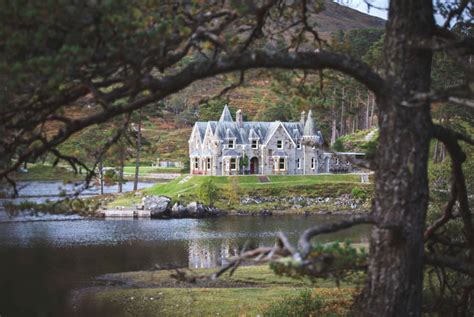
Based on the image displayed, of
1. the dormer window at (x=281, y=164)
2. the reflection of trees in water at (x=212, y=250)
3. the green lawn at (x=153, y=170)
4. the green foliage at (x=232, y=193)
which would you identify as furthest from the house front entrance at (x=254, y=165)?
the reflection of trees in water at (x=212, y=250)

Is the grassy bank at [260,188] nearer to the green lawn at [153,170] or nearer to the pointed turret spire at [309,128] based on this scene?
the pointed turret spire at [309,128]

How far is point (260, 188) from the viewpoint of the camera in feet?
180

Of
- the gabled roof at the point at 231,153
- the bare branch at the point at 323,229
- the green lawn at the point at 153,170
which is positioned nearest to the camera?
the bare branch at the point at 323,229

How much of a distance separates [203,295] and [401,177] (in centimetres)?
1546

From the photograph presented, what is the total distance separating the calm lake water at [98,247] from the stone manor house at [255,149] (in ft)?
49.2

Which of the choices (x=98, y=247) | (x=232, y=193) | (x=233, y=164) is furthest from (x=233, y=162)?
(x=98, y=247)

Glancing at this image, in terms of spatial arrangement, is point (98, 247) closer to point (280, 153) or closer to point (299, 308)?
point (299, 308)

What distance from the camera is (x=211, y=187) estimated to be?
51125mm

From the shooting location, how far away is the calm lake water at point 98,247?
20969 millimetres

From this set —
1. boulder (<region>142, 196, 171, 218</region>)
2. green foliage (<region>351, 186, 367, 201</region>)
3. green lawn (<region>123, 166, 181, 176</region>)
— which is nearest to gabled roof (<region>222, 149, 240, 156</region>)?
boulder (<region>142, 196, 171, 218</region>)

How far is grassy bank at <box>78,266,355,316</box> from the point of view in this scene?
16.6 metres

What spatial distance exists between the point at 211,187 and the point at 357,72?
4687cm

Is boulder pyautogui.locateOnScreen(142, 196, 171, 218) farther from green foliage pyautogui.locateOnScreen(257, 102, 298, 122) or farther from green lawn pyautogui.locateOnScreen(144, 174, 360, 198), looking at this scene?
green foliage pyautogui.locateOnScreen(257, 102, 298, 122)

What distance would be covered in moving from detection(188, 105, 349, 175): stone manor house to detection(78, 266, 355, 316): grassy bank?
37.1 metres
